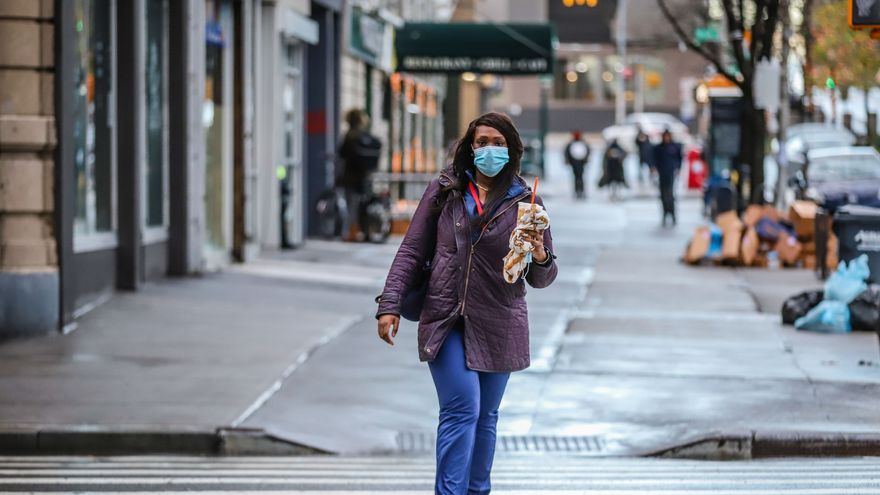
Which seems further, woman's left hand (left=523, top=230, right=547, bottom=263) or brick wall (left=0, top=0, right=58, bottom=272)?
brick wall (left=0, top=0, right=58, bottom=272)

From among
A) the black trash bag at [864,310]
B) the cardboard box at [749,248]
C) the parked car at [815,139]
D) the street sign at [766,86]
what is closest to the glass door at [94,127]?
the black trash bag at [864,310]

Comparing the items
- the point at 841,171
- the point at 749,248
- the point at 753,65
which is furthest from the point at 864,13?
the point at 841,171

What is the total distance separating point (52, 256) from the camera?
13797mm

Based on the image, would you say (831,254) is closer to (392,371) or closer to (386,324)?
(392,371)

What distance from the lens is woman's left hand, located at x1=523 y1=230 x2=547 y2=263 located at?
21.7 feet

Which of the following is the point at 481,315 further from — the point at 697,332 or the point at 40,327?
the point at 697,332

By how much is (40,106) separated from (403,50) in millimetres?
17601

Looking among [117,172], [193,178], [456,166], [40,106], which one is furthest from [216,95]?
[456,166]

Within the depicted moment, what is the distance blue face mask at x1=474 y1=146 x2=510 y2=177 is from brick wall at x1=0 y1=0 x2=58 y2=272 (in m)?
7.58

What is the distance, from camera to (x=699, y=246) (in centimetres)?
2325

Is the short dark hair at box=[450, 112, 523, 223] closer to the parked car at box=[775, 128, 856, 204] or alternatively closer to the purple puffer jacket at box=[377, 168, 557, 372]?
the purple puffer jacket at box=[377, 168, 557, 372]

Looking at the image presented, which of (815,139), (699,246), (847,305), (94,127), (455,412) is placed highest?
(815,139)

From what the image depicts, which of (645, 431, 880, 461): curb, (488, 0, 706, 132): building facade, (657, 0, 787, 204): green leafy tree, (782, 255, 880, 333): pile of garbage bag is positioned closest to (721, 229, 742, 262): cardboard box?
(657, 0, 787, 204): green leafy tree

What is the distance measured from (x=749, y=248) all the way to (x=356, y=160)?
5925mm
